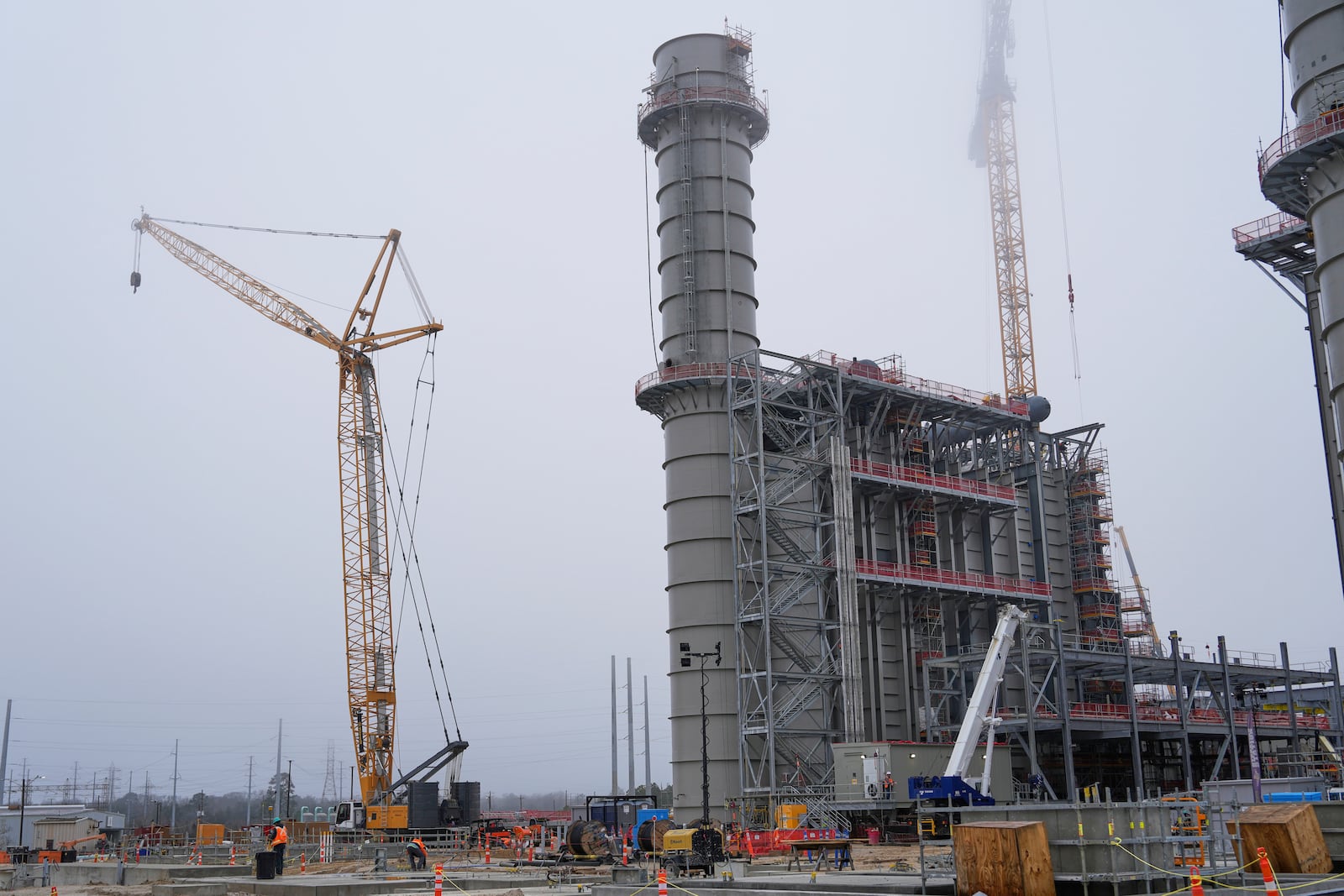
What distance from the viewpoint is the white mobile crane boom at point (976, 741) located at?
1796 inches

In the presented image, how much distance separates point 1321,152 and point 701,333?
2892 centimetres

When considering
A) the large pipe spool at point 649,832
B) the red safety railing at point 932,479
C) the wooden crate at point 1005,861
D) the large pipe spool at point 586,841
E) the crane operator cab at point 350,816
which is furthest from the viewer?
the red safety railing at point 932,479

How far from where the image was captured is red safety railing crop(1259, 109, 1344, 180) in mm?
42844

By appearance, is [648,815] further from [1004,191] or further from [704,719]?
[1004,191]

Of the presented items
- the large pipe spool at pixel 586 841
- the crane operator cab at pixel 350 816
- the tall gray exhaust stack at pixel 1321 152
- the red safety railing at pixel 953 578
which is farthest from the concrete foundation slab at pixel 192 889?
the tall gray exhaust stack at pixel 1321 152

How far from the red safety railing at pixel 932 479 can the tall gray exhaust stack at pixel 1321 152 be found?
22927 millimetres

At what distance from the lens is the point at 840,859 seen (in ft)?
112

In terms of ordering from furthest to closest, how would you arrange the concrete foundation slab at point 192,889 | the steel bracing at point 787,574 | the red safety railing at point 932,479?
the red safety railing at point 932,479, the steel bracing at point 787,574, the concrete foundation slab at point 192,889

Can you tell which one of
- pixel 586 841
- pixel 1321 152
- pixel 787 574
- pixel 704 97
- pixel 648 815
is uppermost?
pixel 704 97

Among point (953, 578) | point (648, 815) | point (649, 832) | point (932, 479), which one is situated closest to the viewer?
point (649, 832)

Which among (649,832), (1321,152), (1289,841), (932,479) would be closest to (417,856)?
(649,832)

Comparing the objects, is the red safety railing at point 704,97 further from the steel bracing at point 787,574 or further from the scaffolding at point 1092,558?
the scaffolding at point 1092,558

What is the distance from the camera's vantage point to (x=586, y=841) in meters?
41.4

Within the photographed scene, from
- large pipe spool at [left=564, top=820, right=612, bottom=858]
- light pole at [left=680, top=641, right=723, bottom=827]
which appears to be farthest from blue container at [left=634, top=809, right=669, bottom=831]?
large pipe spool at [left=564, top=820, right=612, bottom=858]
